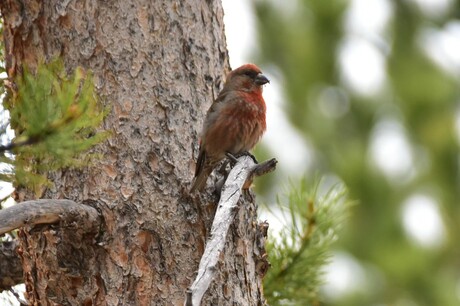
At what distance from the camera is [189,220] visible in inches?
148

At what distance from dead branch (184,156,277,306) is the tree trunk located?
0.26m

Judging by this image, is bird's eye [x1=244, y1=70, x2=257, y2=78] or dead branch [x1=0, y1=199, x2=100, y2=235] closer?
dead branch [x1=0, y1=199, x2=100, y2=235]

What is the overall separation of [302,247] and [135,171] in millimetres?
1115

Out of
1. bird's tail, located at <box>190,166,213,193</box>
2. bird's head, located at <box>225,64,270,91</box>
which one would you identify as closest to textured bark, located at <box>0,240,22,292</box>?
bird's tail, located at <box>190,166,213,193</box>

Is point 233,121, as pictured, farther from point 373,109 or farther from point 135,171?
point 373,109

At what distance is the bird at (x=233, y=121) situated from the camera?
3.97 metres

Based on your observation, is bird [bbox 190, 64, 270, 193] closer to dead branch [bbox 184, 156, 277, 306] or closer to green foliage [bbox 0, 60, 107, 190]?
dead branch [bbox 184, 156, 277, 306]

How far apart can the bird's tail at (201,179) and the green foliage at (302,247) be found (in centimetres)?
83

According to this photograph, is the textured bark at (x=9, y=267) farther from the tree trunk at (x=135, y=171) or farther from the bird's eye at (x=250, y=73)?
the bird's eye at (x=250, y=73)

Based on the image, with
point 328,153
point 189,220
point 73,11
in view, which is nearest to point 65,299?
point 189,220

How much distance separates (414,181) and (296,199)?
7.46m

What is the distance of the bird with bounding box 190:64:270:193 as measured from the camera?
3971mm

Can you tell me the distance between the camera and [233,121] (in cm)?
469

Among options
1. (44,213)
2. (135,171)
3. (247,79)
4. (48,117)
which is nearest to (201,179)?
(135,171)
